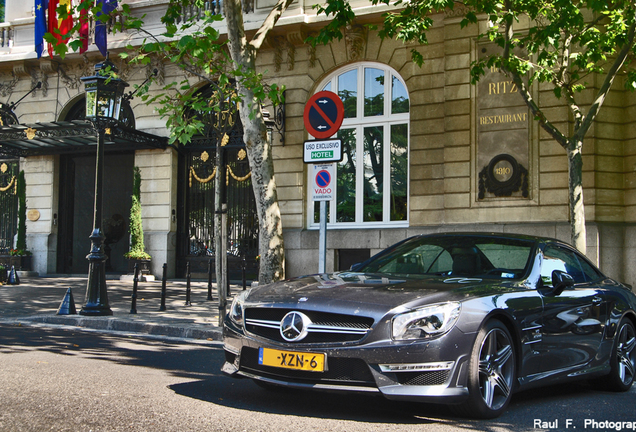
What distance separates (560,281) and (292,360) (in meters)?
2.20

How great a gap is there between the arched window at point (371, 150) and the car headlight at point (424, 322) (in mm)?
13270

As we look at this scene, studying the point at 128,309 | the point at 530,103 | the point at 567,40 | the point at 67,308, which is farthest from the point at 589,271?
the point at 128,309

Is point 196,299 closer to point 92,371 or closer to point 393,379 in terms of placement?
point 92,371

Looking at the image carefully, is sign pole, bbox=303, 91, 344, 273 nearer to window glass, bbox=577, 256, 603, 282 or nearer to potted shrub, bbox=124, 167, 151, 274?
window glass, bbox=577, 256, 603, 282

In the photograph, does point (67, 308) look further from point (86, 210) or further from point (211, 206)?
point (86, 210)

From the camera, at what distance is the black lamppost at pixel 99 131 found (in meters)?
11.8

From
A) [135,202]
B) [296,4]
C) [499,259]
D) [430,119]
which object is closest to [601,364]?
[499,259]

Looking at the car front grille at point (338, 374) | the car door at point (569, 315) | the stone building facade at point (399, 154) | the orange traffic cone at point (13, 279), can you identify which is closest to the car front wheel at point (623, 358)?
the car door at point (569, 315)

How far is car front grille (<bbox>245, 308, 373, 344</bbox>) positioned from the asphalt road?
0.52 metres

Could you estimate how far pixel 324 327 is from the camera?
186 inches

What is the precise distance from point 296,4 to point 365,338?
602 inches

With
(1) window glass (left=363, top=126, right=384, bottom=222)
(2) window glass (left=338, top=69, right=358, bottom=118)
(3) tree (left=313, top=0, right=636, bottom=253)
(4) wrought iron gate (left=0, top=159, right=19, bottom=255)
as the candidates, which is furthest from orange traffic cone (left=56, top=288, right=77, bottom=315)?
(4) wrought iron gate (left=0, top=159, right=19, bottom=255)

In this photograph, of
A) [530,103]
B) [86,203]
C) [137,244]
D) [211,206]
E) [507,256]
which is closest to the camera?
[507,256]

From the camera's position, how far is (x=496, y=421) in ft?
15.6
